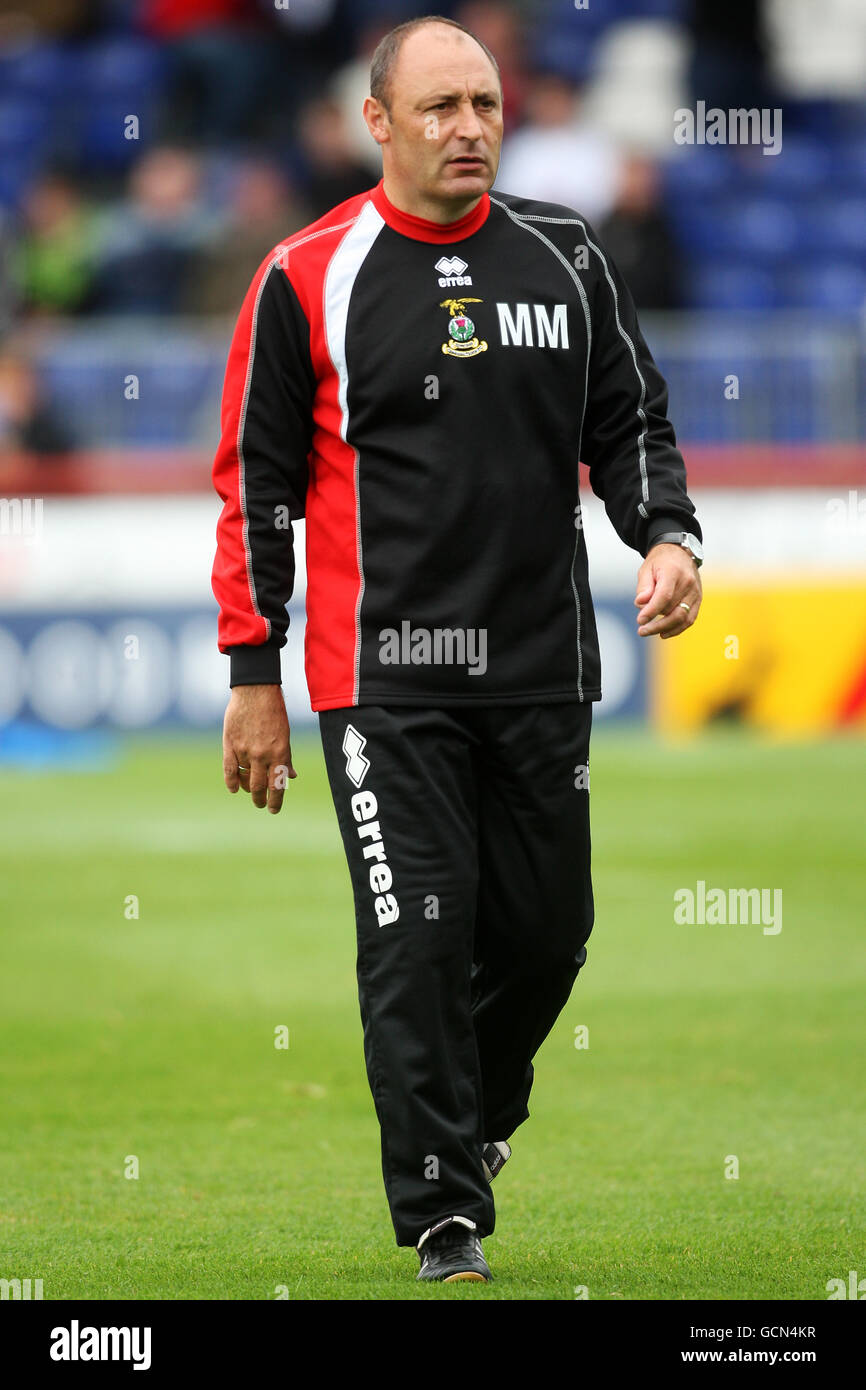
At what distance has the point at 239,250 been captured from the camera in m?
15.9

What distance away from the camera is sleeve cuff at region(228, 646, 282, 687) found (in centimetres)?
427

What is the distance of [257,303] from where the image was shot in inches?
168

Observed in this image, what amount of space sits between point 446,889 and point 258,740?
0.48 metres

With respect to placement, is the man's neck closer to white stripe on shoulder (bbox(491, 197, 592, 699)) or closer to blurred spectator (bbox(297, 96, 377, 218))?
white stripe on shoulder (bbox(491, 197, 592, 699))

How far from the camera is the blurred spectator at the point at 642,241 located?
51.2ft

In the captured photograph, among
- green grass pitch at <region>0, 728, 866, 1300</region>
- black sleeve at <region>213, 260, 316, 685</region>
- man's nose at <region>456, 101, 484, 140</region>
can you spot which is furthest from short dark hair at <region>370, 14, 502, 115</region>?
green grass pitch at <region>0, 728, 866, 1300</region>

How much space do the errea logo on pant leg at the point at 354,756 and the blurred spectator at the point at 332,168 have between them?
12.2 metres

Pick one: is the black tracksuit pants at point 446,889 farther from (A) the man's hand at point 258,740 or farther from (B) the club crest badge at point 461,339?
(B) the club crest badge at point 461,339

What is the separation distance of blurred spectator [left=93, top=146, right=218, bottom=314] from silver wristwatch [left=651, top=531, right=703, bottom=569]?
12502mm

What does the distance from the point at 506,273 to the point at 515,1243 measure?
6.37ft

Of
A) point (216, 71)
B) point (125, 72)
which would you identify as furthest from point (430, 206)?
point (125, 72)

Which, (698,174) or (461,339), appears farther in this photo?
(698,174)

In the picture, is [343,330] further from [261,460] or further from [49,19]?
[49,19]
